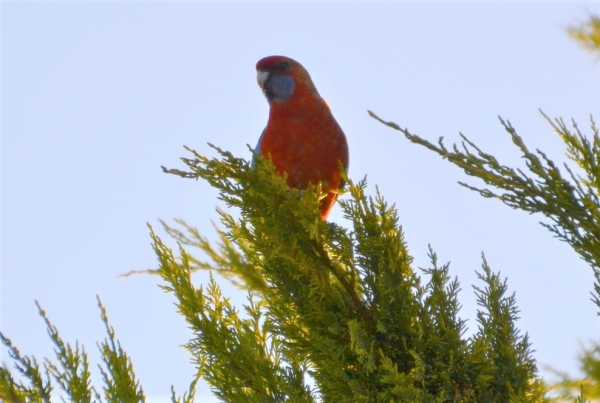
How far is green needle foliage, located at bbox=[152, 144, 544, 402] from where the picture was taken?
233 centimetres

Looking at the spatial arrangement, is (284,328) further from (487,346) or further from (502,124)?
(502,124)

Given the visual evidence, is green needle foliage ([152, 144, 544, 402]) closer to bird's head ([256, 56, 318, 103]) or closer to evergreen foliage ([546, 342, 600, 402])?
evergreen foliage ([546, 342, 600, 402])

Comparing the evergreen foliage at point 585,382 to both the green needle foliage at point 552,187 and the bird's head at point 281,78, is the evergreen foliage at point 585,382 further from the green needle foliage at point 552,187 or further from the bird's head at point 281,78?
the bird's head at point 281,78

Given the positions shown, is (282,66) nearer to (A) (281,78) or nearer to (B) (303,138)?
(A) (281,78)

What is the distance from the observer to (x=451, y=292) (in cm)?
243

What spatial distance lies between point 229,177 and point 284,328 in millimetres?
564

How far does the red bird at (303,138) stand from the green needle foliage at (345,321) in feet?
4.91

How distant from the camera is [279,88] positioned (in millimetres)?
5117

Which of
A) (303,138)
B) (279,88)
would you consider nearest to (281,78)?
(279,88)

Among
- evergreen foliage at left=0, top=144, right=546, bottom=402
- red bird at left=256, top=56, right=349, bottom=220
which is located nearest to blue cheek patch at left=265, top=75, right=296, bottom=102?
red bird at left=256, top=56, right=349, bottom=220

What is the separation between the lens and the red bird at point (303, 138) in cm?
428

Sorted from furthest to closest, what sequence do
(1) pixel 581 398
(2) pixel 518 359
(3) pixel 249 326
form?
(3) pixel 249 326, (2) pixel 518 359, (1) pixel 581 398

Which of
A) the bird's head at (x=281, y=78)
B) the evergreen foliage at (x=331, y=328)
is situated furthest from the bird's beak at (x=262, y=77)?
the evergreen foliage at (x=331, y=328)

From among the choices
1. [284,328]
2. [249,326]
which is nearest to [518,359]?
[284,328]
